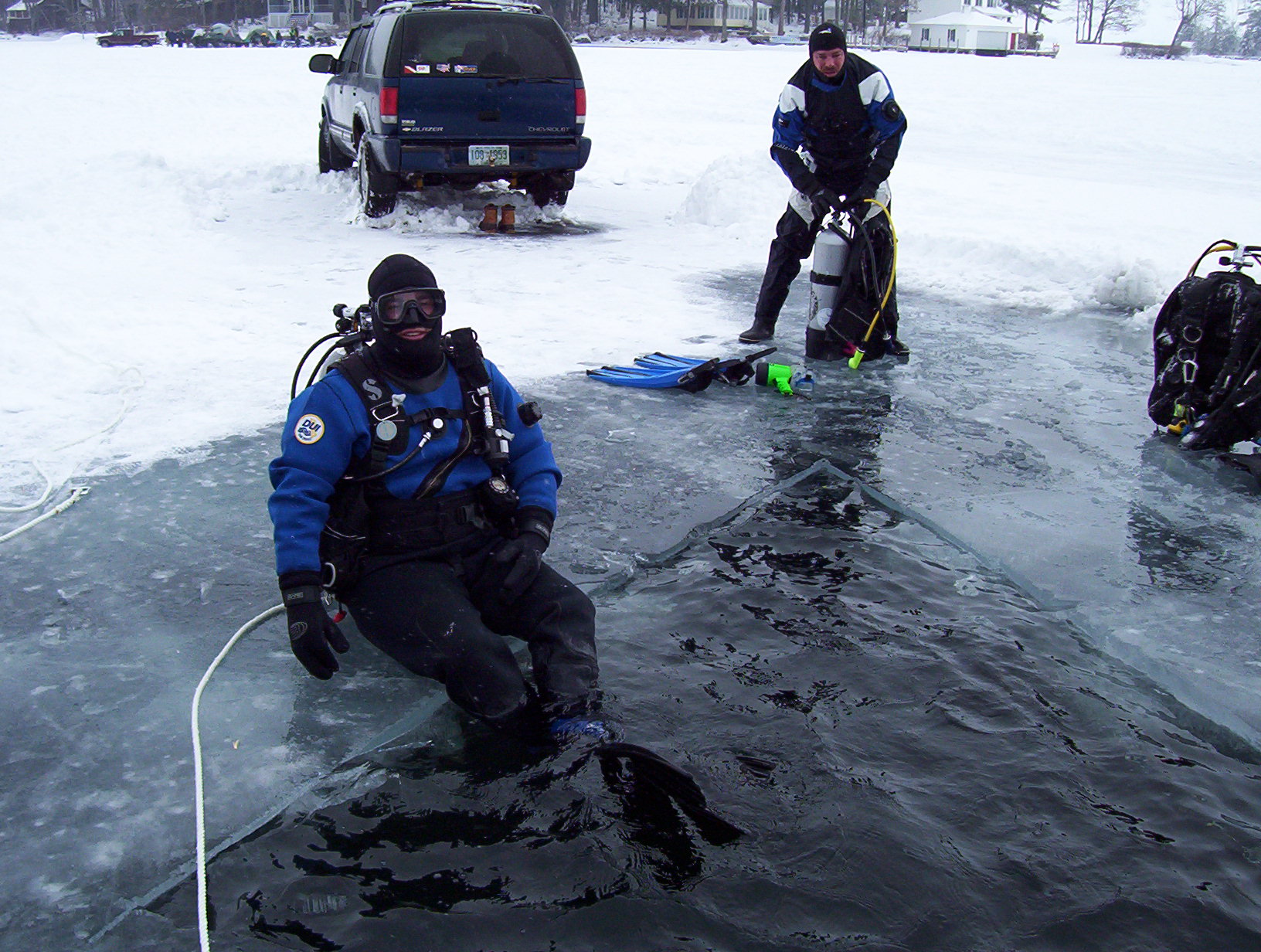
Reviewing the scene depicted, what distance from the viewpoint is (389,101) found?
399 inches

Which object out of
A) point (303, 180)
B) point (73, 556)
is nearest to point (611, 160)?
point (303, 180)

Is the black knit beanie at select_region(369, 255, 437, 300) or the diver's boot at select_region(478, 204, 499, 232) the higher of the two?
the black knit beanie at select_region(369, 255, 437, 300)

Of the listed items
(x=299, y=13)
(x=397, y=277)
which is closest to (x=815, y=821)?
(x=397, y=277)

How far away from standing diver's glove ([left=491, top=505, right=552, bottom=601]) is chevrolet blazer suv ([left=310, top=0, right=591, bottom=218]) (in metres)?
7.71

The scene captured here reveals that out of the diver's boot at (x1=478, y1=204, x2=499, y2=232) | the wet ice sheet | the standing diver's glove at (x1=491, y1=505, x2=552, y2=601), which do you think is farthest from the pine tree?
the standing diver's glove at (x1=491, y1=505, x2=552, y2=601)

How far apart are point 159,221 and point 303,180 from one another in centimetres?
380

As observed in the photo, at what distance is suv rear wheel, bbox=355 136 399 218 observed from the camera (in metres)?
10.9

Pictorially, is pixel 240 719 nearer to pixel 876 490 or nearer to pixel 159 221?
pixel 876 490

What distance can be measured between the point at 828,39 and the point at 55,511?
502 centimetres

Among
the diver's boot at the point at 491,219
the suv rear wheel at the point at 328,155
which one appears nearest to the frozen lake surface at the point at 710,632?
the diver's boot at the point at 491,219

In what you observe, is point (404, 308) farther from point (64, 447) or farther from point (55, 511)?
point (64, 447)

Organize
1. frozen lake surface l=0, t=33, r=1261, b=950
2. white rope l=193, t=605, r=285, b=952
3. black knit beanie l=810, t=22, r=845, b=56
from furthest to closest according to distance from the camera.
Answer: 1. black knit beanie l=810, t=22, r=845, b=56
2. frozen lake surface l=0, t=33, r=1261, b=950
3. white rope l=193, t=605, r=285, b=952

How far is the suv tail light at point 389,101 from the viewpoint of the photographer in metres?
10.1

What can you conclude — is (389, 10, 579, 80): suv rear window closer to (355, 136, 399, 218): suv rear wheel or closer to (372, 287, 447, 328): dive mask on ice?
(355, 136, 399, 218): suv rear wheel
